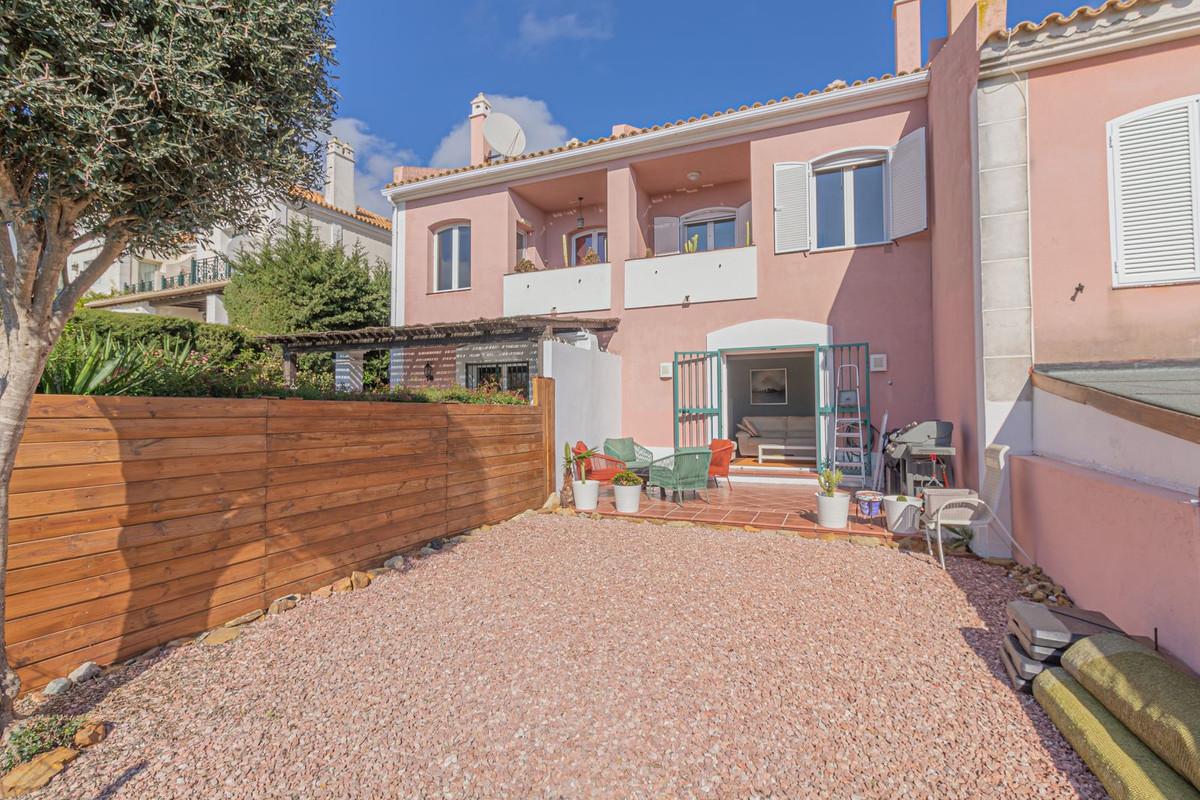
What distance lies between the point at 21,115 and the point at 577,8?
11.4 m

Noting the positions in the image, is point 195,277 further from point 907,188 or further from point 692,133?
point 907,188

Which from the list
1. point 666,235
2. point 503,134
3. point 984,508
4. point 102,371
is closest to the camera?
point 102,371

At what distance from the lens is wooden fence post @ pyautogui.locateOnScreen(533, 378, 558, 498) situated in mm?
8031

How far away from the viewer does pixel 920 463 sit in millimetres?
7199

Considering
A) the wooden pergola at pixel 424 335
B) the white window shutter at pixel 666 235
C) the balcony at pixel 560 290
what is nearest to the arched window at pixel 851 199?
the white window shutter at pixel 666 235

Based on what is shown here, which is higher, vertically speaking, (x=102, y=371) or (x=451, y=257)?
(x=451, y=257)

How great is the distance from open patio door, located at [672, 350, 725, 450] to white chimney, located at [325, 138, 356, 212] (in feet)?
49.0

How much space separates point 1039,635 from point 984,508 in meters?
2.72

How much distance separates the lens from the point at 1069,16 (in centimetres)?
515

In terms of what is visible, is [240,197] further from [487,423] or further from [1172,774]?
[1172,774]

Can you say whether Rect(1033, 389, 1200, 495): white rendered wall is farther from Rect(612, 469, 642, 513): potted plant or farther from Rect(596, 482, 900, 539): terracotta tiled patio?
Rect(612, 469, 642, 513): potted plant

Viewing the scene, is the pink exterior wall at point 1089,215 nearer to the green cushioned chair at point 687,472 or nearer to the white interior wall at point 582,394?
the green cushioned chair at point 687,472

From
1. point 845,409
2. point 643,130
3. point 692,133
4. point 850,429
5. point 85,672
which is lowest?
point 85,672

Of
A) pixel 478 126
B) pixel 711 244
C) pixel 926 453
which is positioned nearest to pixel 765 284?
pixel 711 244
